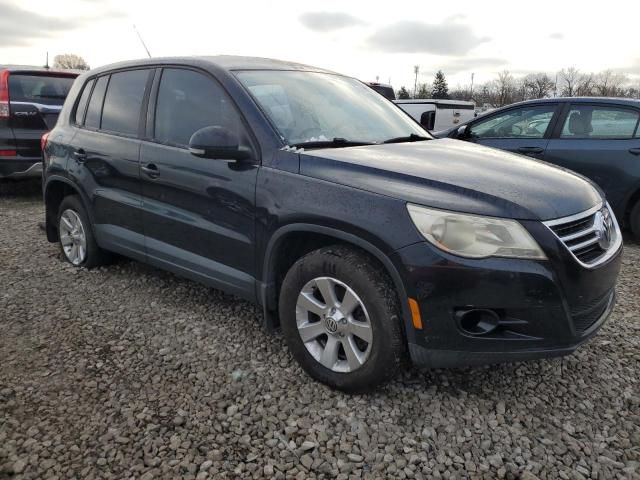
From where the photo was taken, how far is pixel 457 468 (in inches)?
87.4

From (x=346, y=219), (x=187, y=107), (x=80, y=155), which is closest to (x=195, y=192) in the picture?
(x=187, y=107)

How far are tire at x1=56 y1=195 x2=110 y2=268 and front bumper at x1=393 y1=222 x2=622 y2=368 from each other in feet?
9.96

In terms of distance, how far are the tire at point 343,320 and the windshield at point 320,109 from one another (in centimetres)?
79

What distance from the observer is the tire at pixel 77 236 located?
14.3 ft

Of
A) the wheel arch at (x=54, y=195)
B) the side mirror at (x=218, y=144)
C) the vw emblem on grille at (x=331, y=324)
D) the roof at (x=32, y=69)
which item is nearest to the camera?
the vw emblem on grille at (x=331, y=324)

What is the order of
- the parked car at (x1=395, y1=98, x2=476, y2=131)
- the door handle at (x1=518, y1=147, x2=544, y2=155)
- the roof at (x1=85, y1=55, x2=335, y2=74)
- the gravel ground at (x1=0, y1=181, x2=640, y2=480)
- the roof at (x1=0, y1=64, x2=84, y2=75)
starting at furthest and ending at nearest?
the parked car at (x1=395, y1=98, x2=476, y2=131) < the roof at (x1=0, y1=64, x2=84, y2=75) < the door handle at (x1=518, y1=147, x2=544, y2=155) < the roof at (x1=85, y1=55, x2=335, y2=74) < the gravel ground at (x1=0, y1=181, x2=640, y2=480)

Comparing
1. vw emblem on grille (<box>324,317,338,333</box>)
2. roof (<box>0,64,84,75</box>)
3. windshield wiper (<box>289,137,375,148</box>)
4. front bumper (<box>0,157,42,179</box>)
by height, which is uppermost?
roof (<box>0,64,84,75</box>)

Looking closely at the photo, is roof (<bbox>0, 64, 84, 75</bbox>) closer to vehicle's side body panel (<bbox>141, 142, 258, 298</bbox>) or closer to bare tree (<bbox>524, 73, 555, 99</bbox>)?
vehicle's side body panel (<bbox>141, 142, 258, 298</bbox>)

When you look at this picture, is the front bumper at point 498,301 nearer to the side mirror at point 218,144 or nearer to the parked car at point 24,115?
the side mirror at point 218,144

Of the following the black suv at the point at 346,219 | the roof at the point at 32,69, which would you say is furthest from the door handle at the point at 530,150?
the roof at the point at 32,69

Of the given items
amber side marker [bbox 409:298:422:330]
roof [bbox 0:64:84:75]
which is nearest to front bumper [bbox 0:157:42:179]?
roof [bbox 0:64:84:75]

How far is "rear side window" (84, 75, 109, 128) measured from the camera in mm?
4141

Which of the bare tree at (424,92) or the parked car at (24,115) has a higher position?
the bare tree at (424,92)

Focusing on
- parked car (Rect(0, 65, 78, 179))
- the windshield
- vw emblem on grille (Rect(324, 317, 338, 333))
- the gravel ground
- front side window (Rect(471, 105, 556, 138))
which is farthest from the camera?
parked car (Rect(0, 65, 78, 179))
